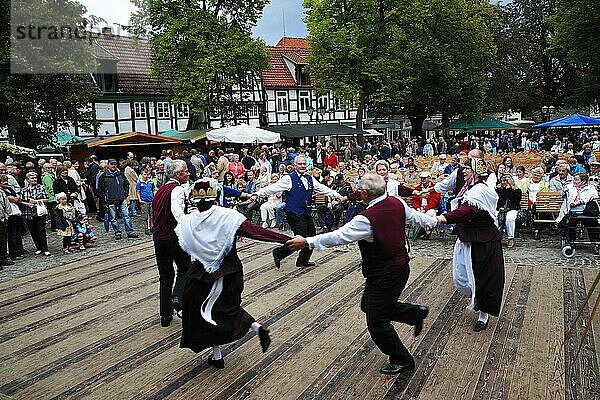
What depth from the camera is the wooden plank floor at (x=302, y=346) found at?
16.2ft

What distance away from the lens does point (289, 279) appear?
868 centimetres

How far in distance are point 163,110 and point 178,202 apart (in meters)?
30.0

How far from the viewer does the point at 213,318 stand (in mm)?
5195

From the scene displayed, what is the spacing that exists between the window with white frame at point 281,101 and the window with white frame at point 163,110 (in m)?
9.09

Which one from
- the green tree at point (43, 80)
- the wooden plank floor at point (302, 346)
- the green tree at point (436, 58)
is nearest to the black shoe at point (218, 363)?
the wooden plank floor at point (302, 346)

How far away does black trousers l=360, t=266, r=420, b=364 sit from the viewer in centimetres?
495

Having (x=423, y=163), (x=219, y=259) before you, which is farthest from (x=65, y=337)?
(x=423, y=163)

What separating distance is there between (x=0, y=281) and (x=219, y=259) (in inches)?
234

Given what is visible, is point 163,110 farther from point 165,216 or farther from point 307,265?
point 165,216

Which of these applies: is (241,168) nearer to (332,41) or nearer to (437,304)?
(437,304)

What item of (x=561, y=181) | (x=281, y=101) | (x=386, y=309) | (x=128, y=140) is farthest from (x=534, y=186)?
(x=281, y=101)

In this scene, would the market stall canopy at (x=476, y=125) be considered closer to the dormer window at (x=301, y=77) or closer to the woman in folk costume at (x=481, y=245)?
the dormer window at (x=301, y=77)

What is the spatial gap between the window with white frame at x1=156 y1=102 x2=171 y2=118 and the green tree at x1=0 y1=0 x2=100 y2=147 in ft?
36.5

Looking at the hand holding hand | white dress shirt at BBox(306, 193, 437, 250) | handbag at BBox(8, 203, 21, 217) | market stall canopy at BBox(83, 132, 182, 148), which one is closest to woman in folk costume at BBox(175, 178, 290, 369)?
the hand holding hand
